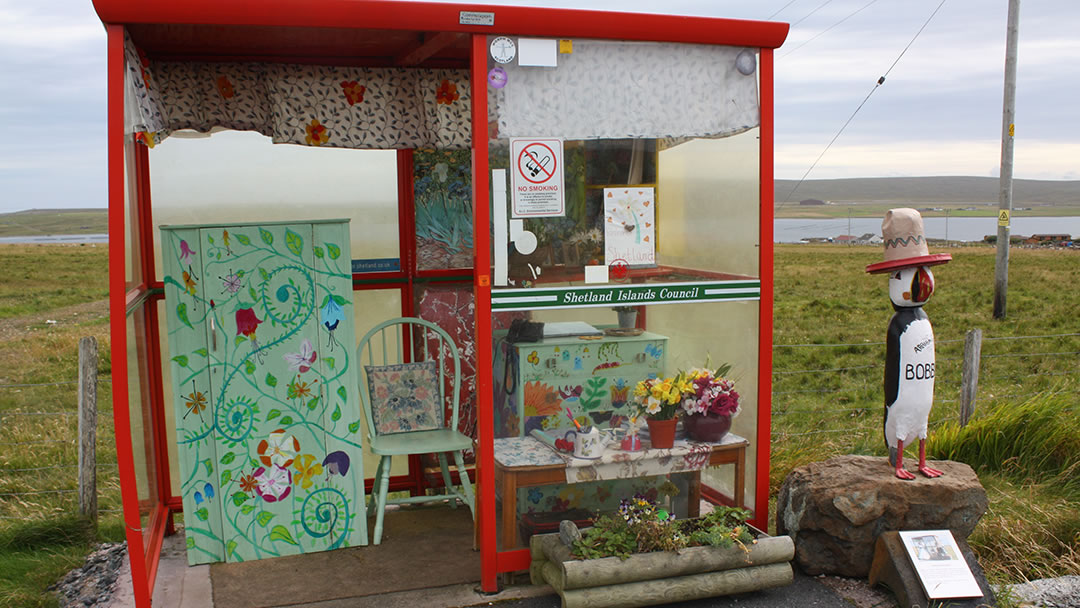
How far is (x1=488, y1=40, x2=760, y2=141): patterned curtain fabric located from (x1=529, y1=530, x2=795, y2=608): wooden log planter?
1789mm

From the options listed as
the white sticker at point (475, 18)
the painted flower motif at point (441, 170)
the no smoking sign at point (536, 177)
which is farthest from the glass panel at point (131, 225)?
the painted flower motif at point (441, 170)

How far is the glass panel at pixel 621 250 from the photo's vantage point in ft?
12.3

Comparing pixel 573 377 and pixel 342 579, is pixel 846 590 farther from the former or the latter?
pixel 342 579

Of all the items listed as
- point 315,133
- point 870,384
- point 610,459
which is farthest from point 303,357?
point 870,384

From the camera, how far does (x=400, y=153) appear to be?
490 centimetres

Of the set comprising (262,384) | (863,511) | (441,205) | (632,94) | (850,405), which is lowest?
(850,405)

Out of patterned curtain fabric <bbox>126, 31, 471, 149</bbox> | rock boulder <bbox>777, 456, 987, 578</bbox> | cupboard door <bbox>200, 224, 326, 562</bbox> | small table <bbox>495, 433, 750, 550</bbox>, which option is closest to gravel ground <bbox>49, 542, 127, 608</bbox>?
cupboard door <bbox>200, 224, 326, 562</bbox>

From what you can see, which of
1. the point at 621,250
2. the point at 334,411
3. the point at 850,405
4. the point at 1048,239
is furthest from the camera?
the point at 1048,239

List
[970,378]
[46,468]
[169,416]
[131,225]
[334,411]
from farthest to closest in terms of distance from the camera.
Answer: [970,378] → [46,468] → [169,416] → [334,411] → [131,225]

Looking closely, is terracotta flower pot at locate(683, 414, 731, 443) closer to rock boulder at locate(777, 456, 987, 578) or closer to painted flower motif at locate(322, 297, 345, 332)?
rock boulder at locate(777, 456, 987, 578)

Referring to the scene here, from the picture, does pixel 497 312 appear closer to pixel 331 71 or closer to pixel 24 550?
pixel 331 71

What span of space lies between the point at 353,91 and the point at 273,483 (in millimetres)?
2025

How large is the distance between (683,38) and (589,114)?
1.77ft

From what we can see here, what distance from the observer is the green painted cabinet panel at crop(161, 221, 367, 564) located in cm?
409
